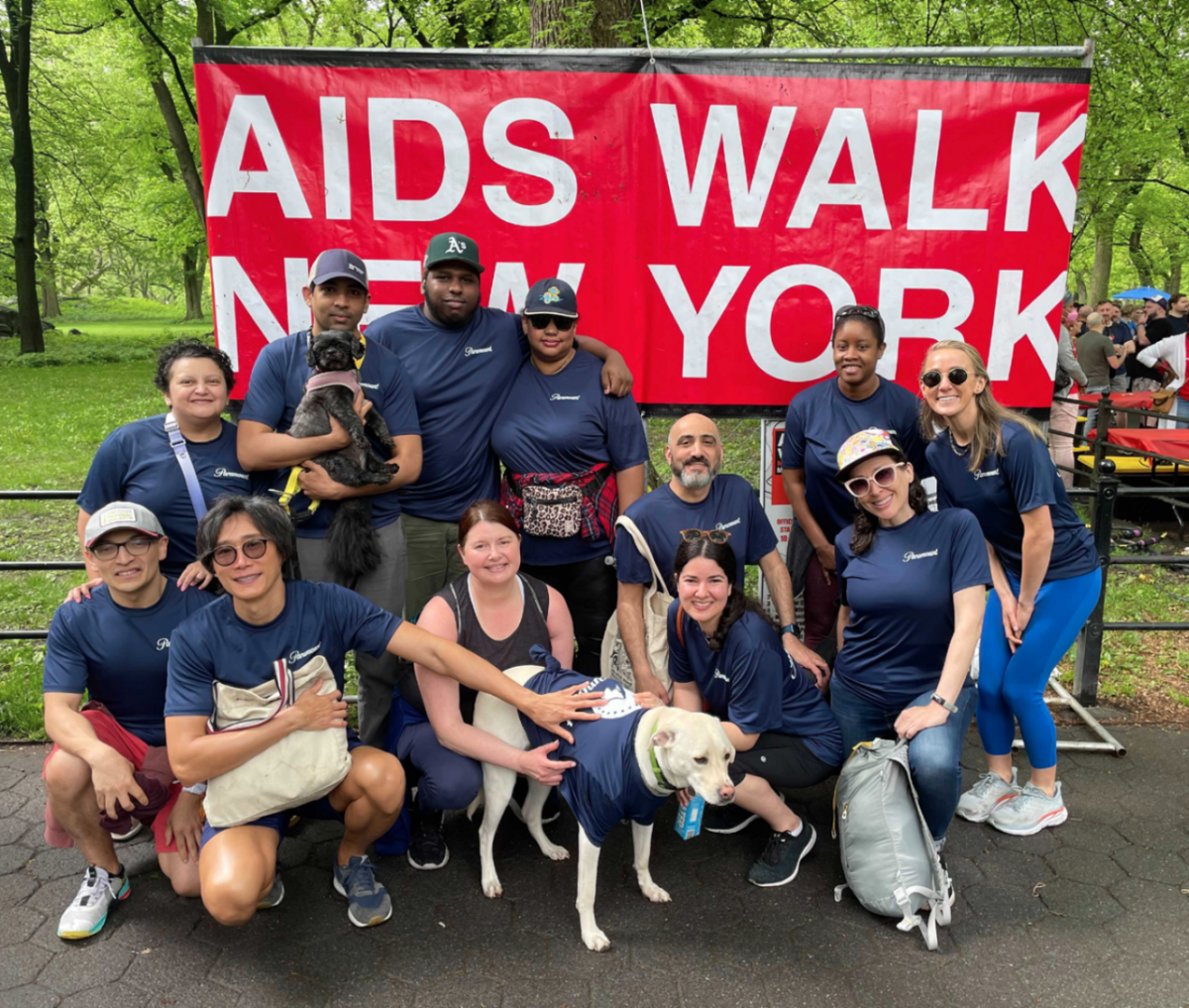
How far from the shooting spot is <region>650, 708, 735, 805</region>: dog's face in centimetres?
282

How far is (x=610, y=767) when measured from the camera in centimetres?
298

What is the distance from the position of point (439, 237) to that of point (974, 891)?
3498mm

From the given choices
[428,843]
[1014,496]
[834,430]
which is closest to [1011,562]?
[1014,496]

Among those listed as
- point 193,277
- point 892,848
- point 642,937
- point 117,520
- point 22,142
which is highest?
point 22,142

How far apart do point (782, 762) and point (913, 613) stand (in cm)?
79

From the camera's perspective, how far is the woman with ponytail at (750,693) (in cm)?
332

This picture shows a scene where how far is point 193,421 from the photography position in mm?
3521

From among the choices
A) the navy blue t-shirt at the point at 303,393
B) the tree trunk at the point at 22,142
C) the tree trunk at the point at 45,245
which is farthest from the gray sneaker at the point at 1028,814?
the tree trunk at the point at 45,245

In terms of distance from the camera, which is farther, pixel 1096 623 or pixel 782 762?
pixel 1096 623

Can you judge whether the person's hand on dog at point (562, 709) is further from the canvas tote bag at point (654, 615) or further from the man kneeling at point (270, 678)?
the canvas tote bag at point (654, 615)

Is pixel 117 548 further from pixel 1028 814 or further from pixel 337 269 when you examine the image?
pixel 1028 814

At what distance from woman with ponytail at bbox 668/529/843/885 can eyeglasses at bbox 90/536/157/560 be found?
2.00m

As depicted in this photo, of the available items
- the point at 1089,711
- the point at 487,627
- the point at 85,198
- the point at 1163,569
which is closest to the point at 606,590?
the point at 487,627

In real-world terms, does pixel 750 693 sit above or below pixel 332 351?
below
